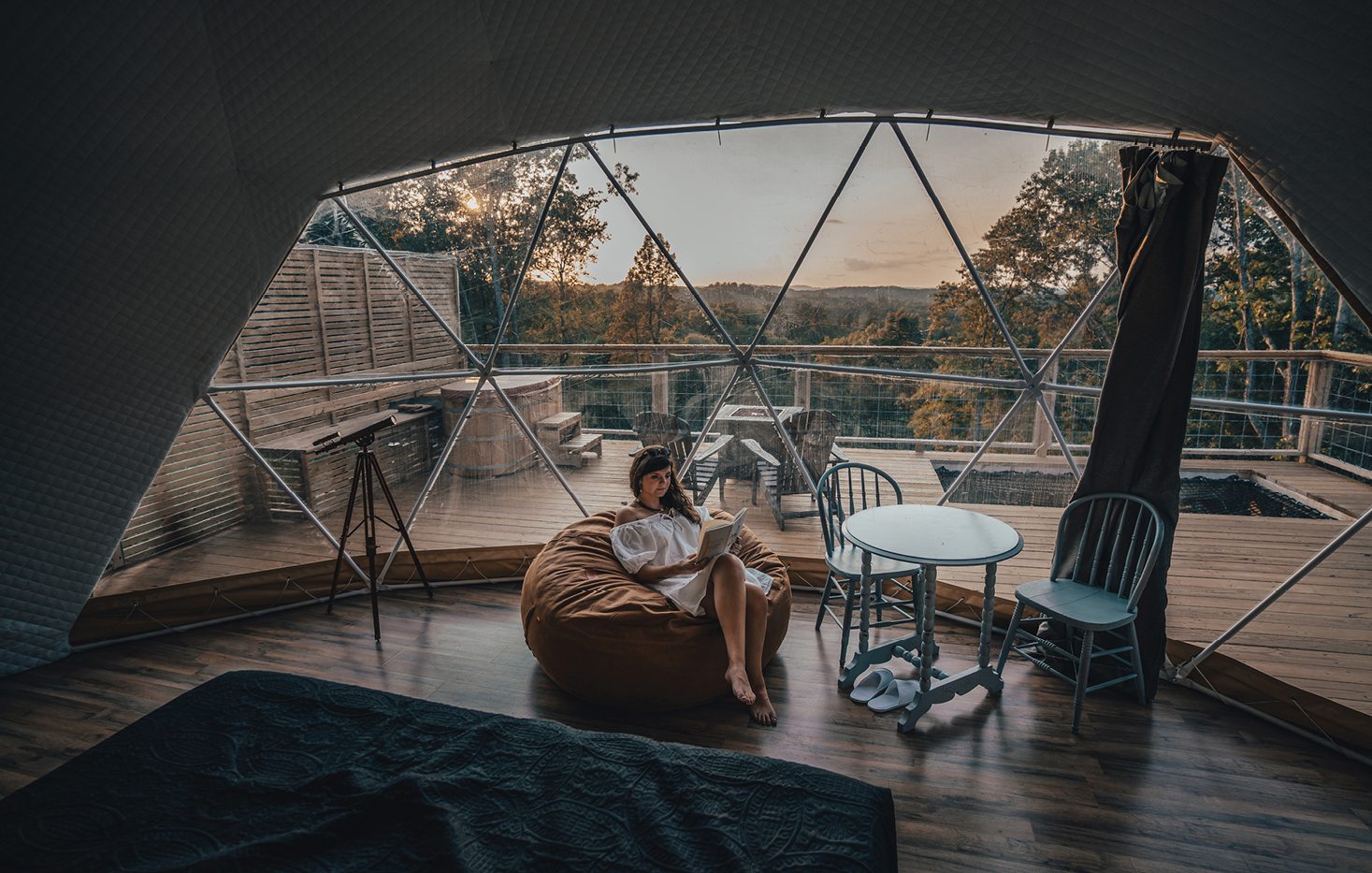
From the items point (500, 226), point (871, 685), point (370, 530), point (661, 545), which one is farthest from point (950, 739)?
point (500, 226)

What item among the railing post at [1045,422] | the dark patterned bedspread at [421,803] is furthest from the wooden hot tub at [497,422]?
the railing post at [1045,422]

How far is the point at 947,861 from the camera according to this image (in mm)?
2631

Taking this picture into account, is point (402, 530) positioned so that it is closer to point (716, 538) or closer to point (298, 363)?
point (298, 363)

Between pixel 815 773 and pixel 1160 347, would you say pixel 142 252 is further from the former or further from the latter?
pixel 1160 347

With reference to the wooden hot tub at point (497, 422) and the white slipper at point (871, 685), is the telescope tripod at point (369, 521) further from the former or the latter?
the white slipper at point (871, 685)

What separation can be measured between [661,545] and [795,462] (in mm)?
1341

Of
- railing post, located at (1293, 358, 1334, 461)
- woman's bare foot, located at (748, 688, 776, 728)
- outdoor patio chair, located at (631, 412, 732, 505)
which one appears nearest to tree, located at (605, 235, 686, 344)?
outdoor patio chair, located at (631, 412, 732, 505)

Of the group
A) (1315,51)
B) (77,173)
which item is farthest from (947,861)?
(77,173)

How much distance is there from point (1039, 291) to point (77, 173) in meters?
4.84

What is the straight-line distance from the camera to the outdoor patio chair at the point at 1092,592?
339 centimetres

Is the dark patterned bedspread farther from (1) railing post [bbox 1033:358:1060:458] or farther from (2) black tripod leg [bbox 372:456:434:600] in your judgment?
(1) railing post [bbox 1033:358:1060:458]

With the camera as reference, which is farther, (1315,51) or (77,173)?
(77,173)

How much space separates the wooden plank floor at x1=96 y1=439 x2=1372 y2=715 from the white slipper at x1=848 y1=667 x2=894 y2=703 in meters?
1.05

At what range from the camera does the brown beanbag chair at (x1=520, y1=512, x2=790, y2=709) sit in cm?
353
